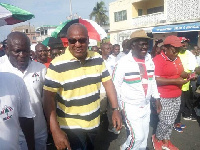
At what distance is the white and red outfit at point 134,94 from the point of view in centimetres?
289

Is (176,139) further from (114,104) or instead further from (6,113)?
(6,113)

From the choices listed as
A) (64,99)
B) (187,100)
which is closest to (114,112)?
(64,99)

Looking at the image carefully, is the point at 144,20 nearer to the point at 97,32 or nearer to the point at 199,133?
the point at 97,32

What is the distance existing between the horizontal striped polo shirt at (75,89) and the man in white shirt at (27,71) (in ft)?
1.51

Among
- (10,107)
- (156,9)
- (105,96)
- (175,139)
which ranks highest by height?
(156,9)

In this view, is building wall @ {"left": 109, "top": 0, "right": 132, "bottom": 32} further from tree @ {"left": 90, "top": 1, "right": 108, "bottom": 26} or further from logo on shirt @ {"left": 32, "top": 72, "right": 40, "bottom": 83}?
logo on shirt @ {"left": 32, "top": 72, "right": 40, "bottom": 83}

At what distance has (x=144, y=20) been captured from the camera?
22.1 metres

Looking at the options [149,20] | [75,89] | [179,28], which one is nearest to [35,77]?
[75,89]

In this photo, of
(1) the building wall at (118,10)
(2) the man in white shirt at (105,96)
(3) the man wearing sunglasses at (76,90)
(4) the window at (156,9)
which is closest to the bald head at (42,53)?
(2) the man in white shirt at (105,96)

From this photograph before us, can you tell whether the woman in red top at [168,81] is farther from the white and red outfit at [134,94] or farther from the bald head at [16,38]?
the bald head at [16,38]

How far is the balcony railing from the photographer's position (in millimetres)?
20161

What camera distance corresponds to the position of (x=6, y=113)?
1453 mm

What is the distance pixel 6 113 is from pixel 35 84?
1078mm

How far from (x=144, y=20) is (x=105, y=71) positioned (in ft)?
69.5
